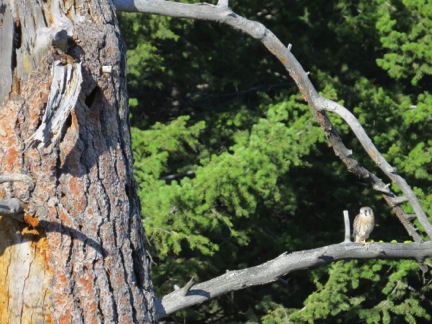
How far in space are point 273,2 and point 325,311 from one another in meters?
4.46

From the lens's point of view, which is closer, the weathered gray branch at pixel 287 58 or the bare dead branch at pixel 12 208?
the bare dead branch at pixel 12 208

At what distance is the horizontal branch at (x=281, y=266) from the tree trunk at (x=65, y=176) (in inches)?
29.0

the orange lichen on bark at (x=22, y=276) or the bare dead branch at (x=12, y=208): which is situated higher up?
the bare dead branch at (x=12, y=208)

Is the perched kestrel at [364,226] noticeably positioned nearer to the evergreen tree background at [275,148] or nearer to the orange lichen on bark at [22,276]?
the evergreen tree background at [275,148]

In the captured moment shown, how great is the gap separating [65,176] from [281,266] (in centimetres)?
158

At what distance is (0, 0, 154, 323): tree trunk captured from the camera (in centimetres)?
317

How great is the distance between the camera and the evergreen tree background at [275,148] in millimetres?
8828

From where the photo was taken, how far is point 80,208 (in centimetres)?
319

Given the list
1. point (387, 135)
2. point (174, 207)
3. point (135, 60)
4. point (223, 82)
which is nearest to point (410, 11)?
point (387, 135)

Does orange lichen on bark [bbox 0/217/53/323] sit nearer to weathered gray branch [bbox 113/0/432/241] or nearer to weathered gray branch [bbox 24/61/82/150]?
weathered gray branch [bbox 24/61/82/150]

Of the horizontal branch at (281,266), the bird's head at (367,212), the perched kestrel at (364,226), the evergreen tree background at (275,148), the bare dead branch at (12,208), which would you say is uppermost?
the evergreen tree background at (275,148)

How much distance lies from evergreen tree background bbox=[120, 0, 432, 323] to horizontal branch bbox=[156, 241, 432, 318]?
364 cm

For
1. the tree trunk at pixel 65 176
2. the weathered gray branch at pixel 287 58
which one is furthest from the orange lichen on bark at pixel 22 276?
the weathered gray branch at pixel 287 58

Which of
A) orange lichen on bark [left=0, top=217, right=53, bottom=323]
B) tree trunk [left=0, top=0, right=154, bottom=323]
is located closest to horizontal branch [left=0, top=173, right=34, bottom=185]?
tree trunk [left=0, top=0, right=154, bottom=323]
